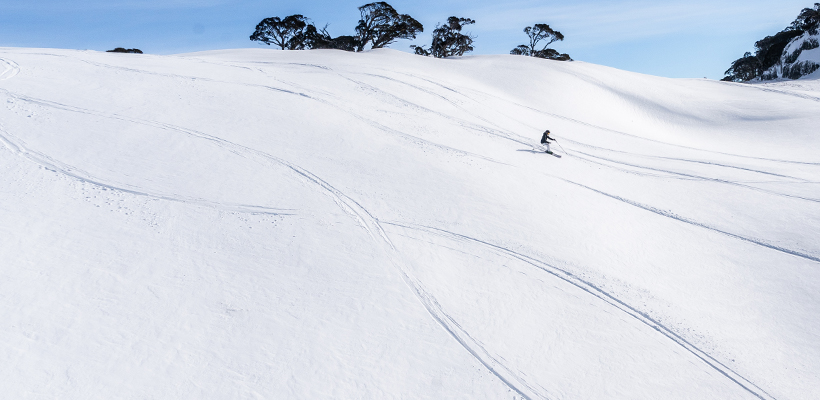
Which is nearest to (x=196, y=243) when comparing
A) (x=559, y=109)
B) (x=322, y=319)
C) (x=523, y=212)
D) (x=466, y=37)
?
(x=322, y=319)

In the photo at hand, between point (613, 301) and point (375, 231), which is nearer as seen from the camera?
point (613, 301)

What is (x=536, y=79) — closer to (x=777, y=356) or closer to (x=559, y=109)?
(x=559, y=109)

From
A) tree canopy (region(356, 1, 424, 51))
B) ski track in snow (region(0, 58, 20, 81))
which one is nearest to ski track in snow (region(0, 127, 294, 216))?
ski track in snow (region(0, 58, 20, 81))

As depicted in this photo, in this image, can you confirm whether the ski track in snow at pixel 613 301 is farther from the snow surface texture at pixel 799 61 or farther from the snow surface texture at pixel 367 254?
the snow surface texture at pixel 799 61

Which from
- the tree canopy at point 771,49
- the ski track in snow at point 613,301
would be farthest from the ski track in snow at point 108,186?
the tree canopy at point 771,49

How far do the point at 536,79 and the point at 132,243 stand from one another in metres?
30.6

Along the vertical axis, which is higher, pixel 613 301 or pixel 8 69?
pixel 8 69

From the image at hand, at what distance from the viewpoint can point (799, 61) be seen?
4794 cm

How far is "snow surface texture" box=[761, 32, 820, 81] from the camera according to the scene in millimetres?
46372

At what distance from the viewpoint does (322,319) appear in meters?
10.3

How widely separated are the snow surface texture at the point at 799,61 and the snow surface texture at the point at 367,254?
32.2 meters

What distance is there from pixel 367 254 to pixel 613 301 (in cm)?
649

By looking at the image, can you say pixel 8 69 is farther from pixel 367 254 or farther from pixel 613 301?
pixel 613 301

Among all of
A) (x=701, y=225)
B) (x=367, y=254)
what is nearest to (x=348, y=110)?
(x=367, y=254)
